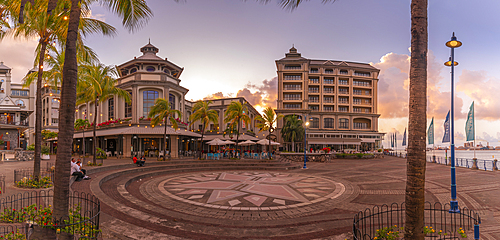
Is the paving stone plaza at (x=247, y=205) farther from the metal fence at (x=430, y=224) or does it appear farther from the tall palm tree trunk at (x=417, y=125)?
the tall palm tree trunk at (x=417, y=125)

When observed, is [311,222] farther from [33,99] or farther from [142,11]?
[33,99]

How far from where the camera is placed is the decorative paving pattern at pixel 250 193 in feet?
35.1

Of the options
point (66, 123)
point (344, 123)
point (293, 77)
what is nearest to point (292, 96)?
point (293, 77)

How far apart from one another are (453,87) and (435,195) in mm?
5435

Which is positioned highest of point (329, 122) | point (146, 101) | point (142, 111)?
point (146, 101)

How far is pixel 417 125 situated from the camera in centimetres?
520

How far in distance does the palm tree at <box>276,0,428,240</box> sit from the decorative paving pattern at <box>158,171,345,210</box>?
224 inches

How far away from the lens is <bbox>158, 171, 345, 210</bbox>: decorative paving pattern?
421 inches

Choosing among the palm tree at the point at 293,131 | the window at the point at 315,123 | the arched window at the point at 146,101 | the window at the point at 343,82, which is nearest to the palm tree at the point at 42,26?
the arched window at the point at 146,101

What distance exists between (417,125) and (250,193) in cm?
914

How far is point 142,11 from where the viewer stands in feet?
25.6

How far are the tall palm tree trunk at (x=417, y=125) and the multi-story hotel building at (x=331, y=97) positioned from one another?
54425 millimetres

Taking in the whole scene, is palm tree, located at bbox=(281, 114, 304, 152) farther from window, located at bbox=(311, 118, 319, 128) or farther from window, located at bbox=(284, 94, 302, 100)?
window, located at bbox=(311, 118, 319, 128)

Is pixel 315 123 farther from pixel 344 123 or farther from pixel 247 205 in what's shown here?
pixel 247 205
